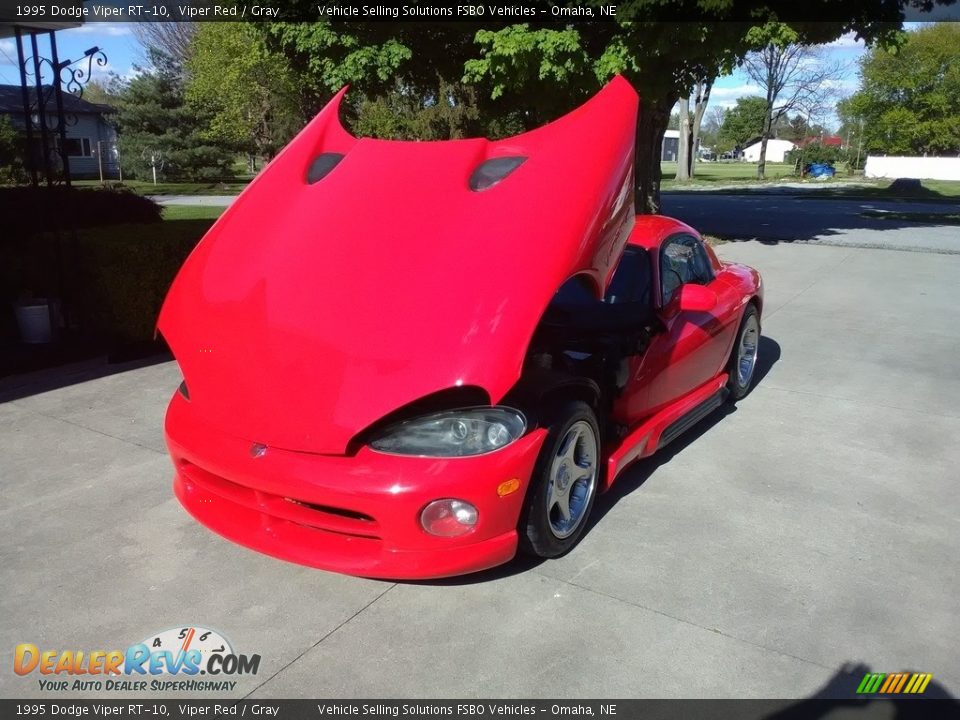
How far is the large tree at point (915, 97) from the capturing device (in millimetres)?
52125

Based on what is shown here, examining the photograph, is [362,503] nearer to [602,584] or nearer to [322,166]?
[602,584]

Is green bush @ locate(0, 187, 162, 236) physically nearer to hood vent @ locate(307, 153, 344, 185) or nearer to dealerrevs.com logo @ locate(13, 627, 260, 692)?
hood vent @ locate(307, 153, 344, 185)

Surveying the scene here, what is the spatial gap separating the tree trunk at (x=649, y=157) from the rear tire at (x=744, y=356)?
9139 millimetres

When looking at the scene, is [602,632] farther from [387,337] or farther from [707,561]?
[387,337]

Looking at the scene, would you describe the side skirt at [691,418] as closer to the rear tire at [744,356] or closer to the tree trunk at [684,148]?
the rear tire at [744,356]

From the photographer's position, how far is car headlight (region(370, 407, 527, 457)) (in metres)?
3.06

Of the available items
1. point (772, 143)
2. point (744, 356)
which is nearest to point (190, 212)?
point (744, 356)

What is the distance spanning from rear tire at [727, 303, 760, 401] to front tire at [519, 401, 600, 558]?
91.8 inches

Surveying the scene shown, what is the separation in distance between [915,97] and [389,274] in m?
60.6

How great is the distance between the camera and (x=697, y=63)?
1226 cm

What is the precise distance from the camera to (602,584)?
3.41m

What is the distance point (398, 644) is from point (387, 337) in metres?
1.19

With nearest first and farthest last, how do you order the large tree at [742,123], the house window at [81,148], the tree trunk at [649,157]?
the tree trunk at [649,157], the house window at [81,148], the large tree at [742,123]

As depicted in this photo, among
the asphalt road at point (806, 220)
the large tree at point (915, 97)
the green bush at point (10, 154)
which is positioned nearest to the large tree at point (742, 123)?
the large tree at point (915, 97)
